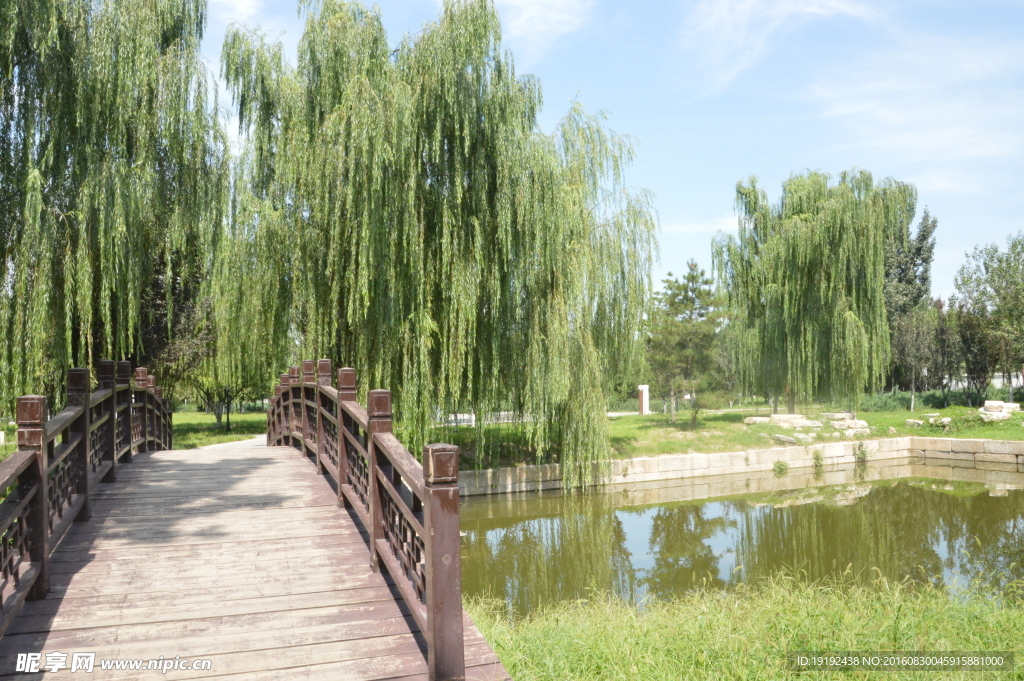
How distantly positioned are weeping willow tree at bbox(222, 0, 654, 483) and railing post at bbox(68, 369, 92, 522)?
4772 mm

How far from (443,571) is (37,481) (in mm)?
2134

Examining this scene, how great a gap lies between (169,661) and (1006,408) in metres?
22.7

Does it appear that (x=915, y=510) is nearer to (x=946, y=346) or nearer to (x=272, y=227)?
(x=272, y=227)

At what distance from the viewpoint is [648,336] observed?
62.4 ft

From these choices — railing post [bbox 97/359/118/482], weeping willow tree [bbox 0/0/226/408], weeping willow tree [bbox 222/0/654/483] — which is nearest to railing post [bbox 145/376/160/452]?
weeping willow tree [bbox 0/0/226/408]

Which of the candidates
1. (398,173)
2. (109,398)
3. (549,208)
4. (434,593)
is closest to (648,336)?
(549,208)

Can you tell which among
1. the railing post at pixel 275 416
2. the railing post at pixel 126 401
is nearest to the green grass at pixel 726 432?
the railing post at pixel 275 416

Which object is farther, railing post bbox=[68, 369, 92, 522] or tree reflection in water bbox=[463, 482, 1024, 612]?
tree reflection in water bbox=[463, 482, 1024, 612]

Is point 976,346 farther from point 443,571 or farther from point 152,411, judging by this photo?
point 443,571

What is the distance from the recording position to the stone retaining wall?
1327cm

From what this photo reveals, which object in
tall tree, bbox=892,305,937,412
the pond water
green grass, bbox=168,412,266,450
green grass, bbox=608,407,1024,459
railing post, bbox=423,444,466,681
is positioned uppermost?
tall tree, bbox=892,305,937,412

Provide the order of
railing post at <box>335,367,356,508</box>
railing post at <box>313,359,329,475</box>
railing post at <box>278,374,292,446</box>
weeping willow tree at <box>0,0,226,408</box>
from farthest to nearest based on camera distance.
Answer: railing post at <box>278,374,292,446</box>
weeping willow tree at <box>0,0,226,408</box>
railing post at <box>313,359,329,475</box>
railing post at <box>335,367,356,508</box>

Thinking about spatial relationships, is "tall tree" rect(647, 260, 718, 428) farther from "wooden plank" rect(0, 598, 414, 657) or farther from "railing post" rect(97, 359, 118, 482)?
"wooden plank" rect(0, 598, 414, 657)

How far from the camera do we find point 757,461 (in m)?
16.3
